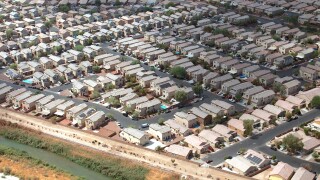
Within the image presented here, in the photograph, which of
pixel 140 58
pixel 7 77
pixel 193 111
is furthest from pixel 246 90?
pixel 7 77

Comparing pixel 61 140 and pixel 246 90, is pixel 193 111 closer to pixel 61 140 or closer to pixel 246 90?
pixel 246 90

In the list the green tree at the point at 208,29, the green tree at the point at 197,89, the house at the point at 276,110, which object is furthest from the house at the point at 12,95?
the green tree at the point at 208,29

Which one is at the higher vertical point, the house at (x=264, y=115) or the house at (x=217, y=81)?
the house at (x=217, y=81)

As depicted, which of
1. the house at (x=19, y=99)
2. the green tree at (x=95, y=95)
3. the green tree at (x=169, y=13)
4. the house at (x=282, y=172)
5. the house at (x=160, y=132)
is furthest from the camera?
the green tree at (x=169, y=13)

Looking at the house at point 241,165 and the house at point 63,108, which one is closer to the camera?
the house at point 241,165

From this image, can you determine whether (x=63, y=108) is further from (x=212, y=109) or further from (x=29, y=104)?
(x=212, y=109)

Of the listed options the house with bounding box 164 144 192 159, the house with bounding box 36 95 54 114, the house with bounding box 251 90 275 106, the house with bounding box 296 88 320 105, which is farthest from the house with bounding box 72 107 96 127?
the house with bounding box 296 88 320 105

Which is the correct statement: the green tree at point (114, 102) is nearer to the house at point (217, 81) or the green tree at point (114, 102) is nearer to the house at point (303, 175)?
the house at point (217, 81)

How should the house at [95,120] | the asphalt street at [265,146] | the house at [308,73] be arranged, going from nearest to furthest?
the asphalt street at [265,146], the house at [95,120], the house at [308,73]
